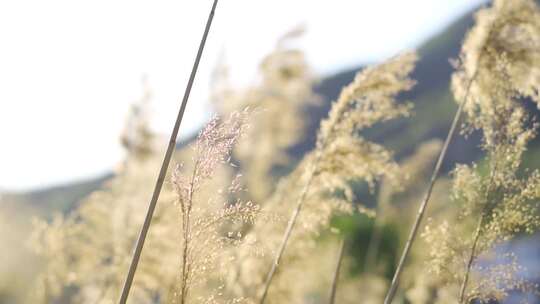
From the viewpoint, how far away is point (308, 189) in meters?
6.45

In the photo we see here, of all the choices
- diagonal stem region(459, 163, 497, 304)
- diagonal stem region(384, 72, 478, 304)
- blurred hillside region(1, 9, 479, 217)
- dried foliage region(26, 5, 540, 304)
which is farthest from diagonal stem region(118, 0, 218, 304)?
blurred hillside region(1, 9, 479, 217)

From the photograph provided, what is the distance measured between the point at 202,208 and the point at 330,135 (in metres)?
2.83

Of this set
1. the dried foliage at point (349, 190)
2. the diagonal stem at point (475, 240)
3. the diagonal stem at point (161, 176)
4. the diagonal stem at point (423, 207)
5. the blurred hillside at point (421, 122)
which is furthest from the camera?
the blurred hillside at point (421, 122)

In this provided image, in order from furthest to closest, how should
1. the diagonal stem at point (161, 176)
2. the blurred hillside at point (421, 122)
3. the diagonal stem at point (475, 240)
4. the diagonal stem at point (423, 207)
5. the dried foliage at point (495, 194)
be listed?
the blurred hillside at point (421, 122)
the dried foliage at point (495, 194)
the diagonal stem at point (475, 240)
the diagonal stem at point (423, 207)
the diagonal stem at point (161, 176)

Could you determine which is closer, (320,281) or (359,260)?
(320,281)

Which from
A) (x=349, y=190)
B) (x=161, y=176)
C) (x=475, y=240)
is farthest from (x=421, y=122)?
(x=161, y=176)

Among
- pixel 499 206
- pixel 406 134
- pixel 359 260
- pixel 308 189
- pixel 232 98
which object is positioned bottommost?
pixel 499 206

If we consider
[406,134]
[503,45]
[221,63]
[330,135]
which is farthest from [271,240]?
[406,134]

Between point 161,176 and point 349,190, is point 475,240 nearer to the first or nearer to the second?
point 349,190

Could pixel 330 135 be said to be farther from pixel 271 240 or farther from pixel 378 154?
pixel 271 240

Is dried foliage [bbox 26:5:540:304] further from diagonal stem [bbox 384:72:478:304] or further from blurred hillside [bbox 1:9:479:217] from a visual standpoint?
blurred hillside [bbox 1:9:479:217]

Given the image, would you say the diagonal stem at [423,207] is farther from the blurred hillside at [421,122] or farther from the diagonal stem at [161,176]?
the blurred hillside at [421,122]

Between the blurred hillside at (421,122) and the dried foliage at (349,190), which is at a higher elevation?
the blurred hillside at (421,122)

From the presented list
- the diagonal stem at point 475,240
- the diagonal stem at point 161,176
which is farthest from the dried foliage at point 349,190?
the diagonal stem at point 161,176
